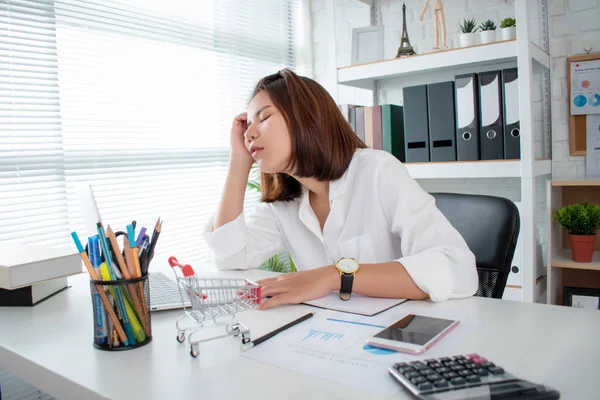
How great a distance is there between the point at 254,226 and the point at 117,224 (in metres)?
0.94

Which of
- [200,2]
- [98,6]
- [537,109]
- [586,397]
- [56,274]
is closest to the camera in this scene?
[586,397]

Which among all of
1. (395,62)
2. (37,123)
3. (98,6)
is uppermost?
(98,6)

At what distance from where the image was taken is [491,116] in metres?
1.99

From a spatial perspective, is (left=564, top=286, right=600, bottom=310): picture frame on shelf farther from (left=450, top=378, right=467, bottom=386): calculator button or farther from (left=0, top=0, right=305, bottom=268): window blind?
(left=450, top=378, right=467, bottom=386): calculator button

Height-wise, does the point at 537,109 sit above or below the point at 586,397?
above

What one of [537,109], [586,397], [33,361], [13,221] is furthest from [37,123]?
[537,109]

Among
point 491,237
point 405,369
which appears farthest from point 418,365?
point 491,237

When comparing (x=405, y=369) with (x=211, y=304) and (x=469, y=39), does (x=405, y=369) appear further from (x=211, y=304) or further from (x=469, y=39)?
(x=469, y=39)

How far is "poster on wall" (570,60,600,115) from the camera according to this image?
6.81 feet

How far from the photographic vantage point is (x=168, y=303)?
92 cm

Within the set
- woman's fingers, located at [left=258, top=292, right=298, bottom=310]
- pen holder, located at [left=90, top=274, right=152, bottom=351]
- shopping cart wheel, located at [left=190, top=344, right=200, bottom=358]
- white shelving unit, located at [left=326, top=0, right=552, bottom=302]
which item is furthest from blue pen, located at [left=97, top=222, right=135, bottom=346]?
white shelving unit, located at [left=326, top=0, right=552, bottom=302]

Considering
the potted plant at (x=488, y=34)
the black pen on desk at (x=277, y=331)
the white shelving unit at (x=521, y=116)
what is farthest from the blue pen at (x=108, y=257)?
the potted plant at (x=488, y=34)

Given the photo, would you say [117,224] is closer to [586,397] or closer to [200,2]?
[200,2]

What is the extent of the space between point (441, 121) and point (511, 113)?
0.29 meters
